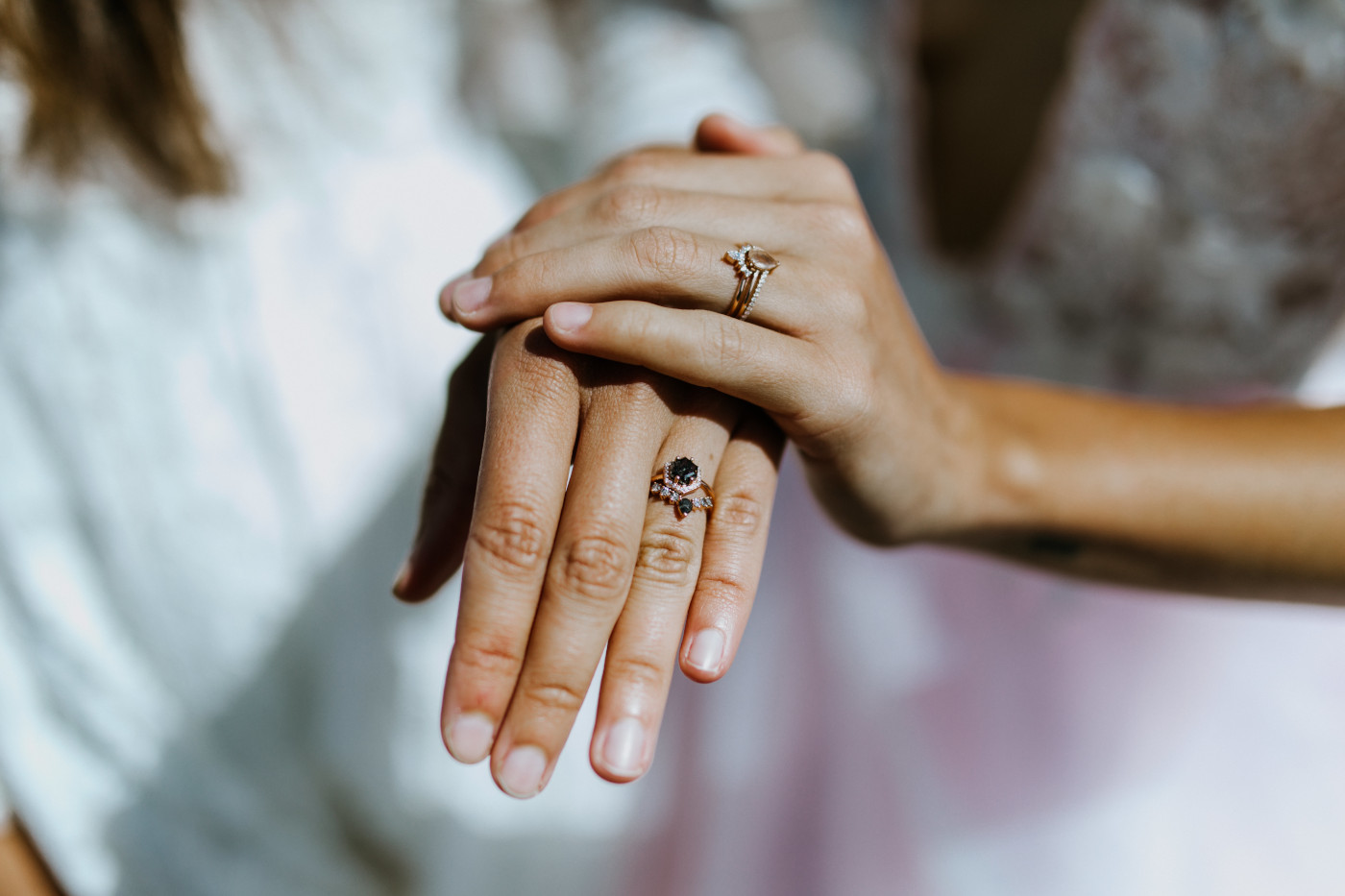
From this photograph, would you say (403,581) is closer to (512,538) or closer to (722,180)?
(512,538)

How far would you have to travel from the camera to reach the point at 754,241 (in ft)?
2.48

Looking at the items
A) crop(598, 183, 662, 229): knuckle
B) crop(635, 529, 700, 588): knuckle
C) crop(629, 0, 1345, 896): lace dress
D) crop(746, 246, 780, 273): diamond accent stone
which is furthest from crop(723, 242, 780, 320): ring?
crop(629, 0, 1345, 896): lace dress

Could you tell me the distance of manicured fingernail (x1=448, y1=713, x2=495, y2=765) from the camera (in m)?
0.60

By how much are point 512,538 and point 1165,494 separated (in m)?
0.73

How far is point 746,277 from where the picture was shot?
0.69m

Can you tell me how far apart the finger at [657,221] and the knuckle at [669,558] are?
29 cm

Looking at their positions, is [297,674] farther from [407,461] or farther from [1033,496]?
[1033,496]

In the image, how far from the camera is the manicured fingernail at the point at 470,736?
60cm

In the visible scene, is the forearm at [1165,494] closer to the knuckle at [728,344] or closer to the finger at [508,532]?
the knuckle at [728,344]

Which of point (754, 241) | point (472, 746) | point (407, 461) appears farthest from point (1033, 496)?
point (407, 461)

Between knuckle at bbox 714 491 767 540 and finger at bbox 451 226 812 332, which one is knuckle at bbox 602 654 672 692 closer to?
knuckle at bbox 714 491 767 540

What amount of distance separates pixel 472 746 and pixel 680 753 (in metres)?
0.66

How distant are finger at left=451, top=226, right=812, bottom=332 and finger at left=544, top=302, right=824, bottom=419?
3 centimetres

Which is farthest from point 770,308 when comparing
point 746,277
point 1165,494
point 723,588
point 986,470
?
point 1165,494
